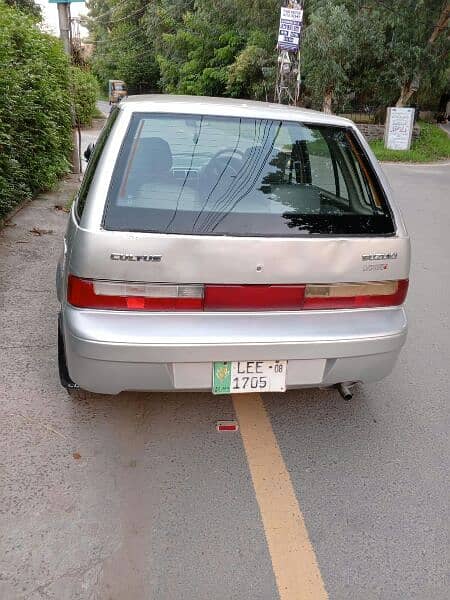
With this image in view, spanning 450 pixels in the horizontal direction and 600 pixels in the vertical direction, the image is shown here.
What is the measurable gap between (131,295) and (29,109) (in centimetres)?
555

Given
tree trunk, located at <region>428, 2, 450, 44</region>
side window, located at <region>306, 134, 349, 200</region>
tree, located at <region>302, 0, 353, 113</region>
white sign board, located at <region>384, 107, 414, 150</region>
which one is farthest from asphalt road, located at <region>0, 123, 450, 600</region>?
tree trunk, located at <region>428, 2, 450, 44</region>

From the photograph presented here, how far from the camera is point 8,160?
620 centimetres

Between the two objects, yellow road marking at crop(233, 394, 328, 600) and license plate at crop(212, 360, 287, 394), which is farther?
license plate at crop(212, 360, 287, 394)

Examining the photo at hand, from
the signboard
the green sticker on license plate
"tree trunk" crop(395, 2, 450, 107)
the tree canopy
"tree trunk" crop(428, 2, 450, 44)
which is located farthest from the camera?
the tree canopy

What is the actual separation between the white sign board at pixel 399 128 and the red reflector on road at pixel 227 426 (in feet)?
58.9

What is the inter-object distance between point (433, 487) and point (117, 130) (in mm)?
2387

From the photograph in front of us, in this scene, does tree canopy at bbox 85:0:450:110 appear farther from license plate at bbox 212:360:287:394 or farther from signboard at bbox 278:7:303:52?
license plate at bbox 212:360:287:394

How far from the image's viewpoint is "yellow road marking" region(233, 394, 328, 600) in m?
2.12

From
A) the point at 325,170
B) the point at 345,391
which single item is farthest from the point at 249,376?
the point at 325,170

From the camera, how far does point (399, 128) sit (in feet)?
62.0

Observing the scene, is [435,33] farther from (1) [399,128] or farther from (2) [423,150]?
(2) [423,150]

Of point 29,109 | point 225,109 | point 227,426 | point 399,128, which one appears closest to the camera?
point 225,109

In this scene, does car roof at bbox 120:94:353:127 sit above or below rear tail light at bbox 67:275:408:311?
above

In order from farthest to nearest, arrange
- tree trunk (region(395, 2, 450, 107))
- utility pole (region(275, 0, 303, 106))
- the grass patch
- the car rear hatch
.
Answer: tree trunk (region(395, 2, 450, 107)) < the grass patch < utility pole (region(275, 0, 303, 106)) < the car rear hatch
